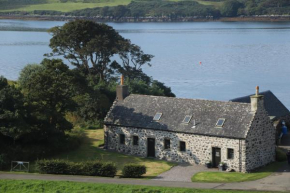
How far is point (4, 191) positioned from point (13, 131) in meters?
7.27

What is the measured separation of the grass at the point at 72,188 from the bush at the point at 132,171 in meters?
3.62

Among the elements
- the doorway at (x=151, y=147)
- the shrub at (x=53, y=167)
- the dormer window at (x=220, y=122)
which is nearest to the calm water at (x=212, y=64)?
the doorway at (x=151, y=147)

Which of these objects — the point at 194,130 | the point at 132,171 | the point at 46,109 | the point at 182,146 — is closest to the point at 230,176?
the point at 194,130

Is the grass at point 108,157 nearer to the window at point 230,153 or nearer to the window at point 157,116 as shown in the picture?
the window at point 157,116

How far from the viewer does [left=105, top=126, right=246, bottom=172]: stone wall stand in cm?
4306

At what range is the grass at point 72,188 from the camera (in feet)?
118

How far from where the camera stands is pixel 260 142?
144ft

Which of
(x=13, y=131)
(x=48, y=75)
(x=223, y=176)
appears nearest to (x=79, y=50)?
(x=48, y=75)

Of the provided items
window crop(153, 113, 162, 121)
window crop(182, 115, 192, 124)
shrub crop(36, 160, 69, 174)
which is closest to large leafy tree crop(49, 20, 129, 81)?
window crop(153, 113, 162, 121)

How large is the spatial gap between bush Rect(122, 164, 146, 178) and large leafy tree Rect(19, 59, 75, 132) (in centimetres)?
862

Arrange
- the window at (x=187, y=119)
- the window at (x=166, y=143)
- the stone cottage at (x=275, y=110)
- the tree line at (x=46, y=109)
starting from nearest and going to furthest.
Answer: the tree line at (x=46, y=109) → the window at (x=187, y=119) → the window at (x=166, y=143) → the stone cottage at (x=275, y=110)

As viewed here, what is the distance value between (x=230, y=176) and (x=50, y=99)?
15.8 metres

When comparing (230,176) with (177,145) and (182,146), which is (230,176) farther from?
(177,145)

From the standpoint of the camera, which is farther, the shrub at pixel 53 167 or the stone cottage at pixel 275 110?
the stone cottage at pixel 275 110
